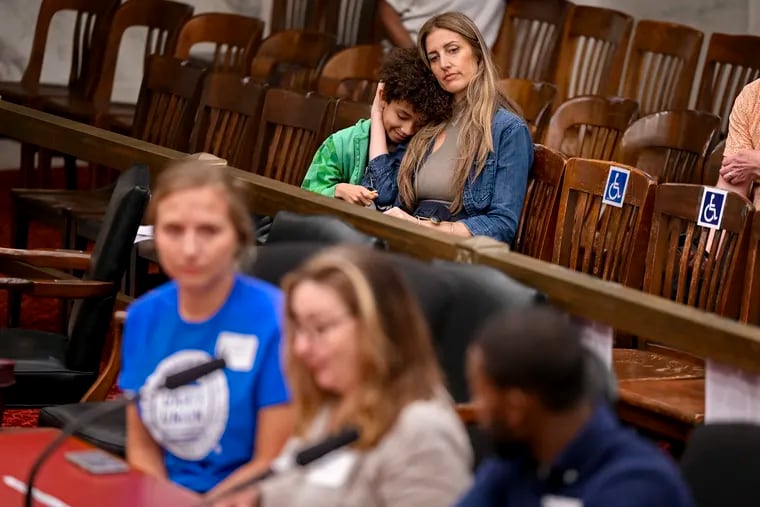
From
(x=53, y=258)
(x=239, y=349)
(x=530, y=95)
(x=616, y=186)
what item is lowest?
(x=53, y=258)

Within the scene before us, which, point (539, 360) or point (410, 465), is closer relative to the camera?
point (539, 360)

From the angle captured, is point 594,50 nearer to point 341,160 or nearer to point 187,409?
point 341,160

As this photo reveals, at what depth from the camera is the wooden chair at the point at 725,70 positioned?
591cm

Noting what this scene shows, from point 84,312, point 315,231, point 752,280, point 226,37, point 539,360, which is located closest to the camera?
point 539,360

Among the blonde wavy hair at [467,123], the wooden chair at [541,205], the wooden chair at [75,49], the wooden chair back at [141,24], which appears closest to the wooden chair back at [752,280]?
the wooden chair at [541,205]

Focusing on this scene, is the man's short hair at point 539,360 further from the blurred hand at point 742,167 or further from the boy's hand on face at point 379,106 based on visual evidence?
the blurred hand at point 742,167

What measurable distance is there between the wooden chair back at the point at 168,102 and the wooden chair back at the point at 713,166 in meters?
1.89

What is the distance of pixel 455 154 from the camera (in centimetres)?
406

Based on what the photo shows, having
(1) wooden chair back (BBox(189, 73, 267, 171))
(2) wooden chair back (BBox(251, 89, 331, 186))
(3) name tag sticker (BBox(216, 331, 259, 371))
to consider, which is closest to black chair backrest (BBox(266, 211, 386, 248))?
(3) name tag sticker (BBox(216, 331, 259, 371))

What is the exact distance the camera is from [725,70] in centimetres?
616

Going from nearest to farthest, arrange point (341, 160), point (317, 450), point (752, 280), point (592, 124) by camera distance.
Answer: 1. point (317, 450)
2. point (752, 280)
3. point (341, 160)
4. point (592, 124)

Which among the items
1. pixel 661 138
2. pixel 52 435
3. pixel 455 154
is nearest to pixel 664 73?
pixel 661 138

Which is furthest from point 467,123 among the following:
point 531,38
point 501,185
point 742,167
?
point 531,38

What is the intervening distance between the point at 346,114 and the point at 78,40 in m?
2.81
